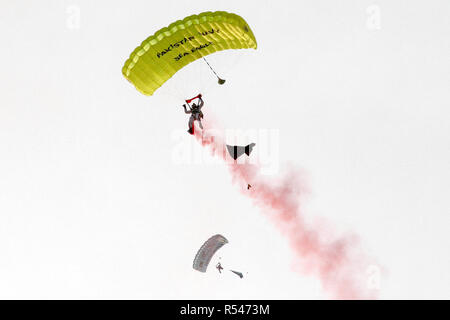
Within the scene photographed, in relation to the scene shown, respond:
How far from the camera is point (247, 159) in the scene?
27.2 m

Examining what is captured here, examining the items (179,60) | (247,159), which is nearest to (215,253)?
(247,159)

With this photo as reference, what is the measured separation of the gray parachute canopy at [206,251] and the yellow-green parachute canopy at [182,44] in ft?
26.3

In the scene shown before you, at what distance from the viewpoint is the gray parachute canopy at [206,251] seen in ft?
79.4

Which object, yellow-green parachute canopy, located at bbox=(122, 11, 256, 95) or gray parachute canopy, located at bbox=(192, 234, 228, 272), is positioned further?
gray parachute canopy, located at bbox=(192, 234, 228, 272)

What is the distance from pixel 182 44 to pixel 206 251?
10.4m

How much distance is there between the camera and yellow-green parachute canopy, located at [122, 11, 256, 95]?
1844 centimetres

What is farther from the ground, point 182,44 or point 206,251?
point 182,44

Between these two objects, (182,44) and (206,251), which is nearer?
(182,44)

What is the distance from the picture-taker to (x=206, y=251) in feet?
80.0

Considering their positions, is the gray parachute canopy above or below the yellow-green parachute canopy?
below

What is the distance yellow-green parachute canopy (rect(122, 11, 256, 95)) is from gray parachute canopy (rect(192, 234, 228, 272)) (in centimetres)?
801
